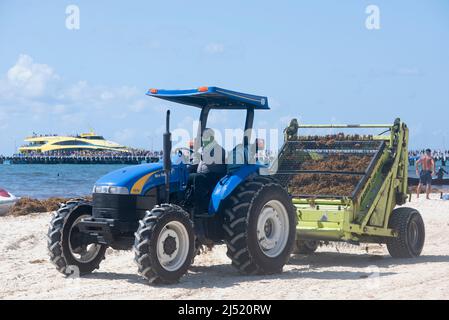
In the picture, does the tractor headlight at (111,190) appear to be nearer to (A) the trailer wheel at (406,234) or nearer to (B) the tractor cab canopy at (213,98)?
(B) the tractor cab canopy at (213,98)

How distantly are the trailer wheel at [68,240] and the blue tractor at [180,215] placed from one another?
0.04 ft

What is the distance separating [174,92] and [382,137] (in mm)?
4005

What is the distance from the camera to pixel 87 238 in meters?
9.52

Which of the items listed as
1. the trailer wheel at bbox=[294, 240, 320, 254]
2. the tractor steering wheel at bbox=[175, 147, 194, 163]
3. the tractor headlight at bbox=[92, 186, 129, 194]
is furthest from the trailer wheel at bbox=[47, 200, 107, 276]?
the trailer wheel at bbox=[294, 240, 320, 254]

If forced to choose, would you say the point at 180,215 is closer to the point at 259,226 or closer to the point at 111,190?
the point at 111,190

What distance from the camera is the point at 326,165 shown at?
1220 centimetres

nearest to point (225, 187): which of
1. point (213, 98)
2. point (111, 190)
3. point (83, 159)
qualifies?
point (213, 98)

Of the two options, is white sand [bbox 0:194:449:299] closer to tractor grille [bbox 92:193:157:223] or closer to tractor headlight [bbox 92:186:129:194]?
tractor grille [bbox 92:193:157:223]

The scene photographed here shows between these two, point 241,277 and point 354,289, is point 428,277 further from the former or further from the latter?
point 241,277

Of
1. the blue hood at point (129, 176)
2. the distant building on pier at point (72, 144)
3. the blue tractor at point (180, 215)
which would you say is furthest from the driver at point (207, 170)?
the distant building on pier at point (72, 144)

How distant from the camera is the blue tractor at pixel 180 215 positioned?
8.76 meters

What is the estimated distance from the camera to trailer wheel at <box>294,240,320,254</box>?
12383 mm
